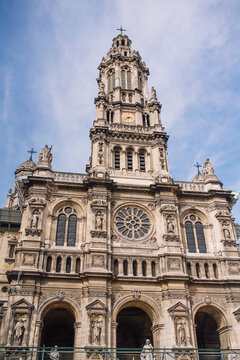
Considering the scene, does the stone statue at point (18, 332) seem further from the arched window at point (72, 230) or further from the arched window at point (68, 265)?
the arched window at point (72, 230)

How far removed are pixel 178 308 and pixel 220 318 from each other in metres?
4.00

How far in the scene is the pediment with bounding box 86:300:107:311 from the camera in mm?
23812

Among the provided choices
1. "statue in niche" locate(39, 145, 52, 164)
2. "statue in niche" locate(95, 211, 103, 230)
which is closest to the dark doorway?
"statue in niche" locate(95, 211, 103, 230)

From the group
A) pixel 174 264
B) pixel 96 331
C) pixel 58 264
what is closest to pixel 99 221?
pixel 58 264

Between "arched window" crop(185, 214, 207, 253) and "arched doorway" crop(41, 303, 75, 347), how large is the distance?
38.6 ft

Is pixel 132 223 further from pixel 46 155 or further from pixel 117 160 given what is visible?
pixel 46 155

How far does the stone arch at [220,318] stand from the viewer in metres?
25.0

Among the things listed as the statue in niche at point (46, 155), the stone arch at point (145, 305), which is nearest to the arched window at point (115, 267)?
the stone arch at point (145, 305)

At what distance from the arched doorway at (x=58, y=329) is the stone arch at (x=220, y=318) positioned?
34.2 ft

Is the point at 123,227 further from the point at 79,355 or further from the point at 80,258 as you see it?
the point at 79,355

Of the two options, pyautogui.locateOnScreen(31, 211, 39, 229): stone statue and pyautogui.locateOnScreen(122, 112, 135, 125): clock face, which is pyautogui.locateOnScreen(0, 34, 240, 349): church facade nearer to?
pyautogui.locateOnScreen(31, 211, 39, 229): stone statue

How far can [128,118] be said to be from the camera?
37.8 m

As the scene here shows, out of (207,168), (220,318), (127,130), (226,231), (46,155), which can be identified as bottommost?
(220,318)

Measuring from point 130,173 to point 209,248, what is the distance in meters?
10.3
